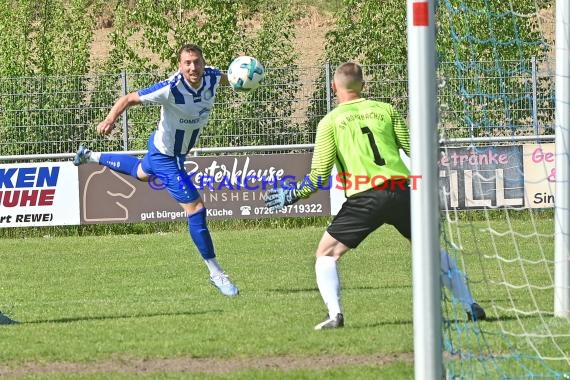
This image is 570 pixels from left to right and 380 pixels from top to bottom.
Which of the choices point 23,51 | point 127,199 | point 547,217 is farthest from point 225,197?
point 23,51

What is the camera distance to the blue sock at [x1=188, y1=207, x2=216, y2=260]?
11.8m

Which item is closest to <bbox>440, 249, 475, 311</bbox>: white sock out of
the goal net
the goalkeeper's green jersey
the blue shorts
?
the goal net

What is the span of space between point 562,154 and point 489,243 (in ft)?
24.4

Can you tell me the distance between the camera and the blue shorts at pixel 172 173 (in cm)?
1200

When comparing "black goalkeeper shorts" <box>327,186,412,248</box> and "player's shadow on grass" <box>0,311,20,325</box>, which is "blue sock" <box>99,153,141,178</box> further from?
"black goalkeeper shorts" <box>327,186,412,248</box>

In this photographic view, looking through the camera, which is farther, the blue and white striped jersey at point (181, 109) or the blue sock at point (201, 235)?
the blue and white striped jersey at point (181, 109)

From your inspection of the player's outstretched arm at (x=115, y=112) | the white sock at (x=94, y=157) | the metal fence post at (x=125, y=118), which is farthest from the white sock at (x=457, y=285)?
the metal fence post at (x=125, y=118)

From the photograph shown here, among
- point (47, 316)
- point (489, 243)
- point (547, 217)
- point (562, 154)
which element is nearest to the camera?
point (562, 154)

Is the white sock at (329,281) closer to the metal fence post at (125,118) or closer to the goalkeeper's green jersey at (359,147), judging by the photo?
the goalkeeper's green jersey at (359,147)

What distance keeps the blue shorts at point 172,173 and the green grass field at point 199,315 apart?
94cm

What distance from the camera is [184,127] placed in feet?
40.2

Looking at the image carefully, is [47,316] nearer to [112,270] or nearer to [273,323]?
[273,323]

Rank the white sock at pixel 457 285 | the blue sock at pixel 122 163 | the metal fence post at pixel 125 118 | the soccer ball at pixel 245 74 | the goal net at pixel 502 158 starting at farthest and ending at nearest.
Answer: the metal fence post at pixel 125 118 < the blue sock at pixel 122 163 < the soccer ball at pixel 245 74 < the goal net at pixel 502 158 < the white sock at pixel 457 285

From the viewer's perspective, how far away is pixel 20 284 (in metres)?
13.4
